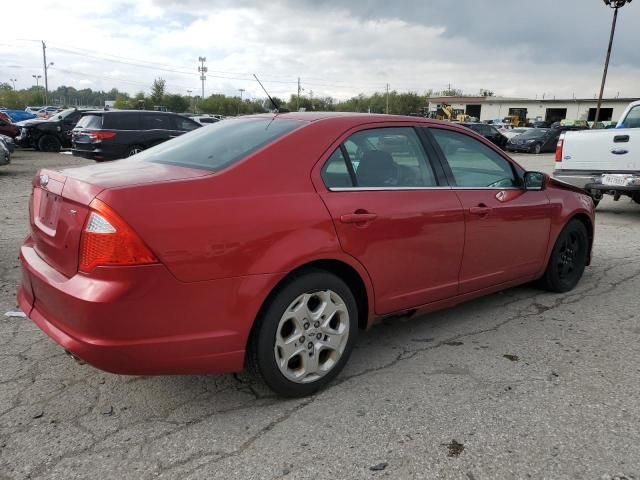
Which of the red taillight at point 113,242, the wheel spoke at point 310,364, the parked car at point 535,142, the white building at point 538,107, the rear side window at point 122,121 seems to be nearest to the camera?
the red taillight at point 113,242

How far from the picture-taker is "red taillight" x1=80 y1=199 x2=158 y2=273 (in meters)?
2.32

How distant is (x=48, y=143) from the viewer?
64.4ft

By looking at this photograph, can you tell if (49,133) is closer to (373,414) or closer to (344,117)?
(344,117)

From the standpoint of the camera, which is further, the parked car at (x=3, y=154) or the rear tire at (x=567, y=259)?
the parked car at (x=3, y=154)

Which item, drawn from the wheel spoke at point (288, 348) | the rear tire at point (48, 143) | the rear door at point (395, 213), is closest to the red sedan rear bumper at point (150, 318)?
the wheel spoke at point (288, 348)

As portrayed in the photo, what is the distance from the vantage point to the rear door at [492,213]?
3.75 m

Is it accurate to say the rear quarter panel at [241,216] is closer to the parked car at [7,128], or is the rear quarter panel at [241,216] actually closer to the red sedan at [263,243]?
the red sedan at [263,243]

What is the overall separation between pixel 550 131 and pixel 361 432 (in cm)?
2864

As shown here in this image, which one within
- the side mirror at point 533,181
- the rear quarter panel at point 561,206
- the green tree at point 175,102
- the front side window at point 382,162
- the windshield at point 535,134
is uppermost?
the green tree at point 175,102

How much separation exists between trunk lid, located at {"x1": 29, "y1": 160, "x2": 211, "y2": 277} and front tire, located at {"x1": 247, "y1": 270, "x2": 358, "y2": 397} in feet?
2.62

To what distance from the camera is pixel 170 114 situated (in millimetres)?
14312

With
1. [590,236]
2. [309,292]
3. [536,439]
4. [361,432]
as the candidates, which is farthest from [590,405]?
[590,236]

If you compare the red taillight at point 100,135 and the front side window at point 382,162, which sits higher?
the front side window at point 382,162

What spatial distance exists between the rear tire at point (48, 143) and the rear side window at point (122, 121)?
7600mm
